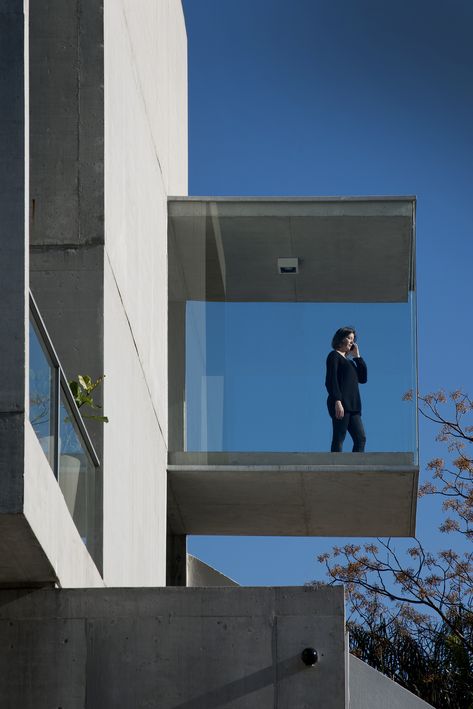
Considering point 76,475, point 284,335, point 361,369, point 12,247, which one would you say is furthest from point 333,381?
point 12,247

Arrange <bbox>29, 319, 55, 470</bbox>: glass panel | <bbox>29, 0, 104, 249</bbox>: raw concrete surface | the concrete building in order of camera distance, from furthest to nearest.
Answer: <bbox>29, 0, 104, 249</bbox>: raw concrete surface, the concrete building, <bbox>29, 319, 55, 470</bbox>: glass panel

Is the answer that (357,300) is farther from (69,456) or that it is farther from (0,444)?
(0,444)

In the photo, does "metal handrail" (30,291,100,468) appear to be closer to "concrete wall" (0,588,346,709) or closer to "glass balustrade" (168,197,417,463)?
"concrete wall" (0,588,346,709)

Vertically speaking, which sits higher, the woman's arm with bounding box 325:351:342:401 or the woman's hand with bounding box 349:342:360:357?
A: the woman's hand with bounding box 349:342:360:357

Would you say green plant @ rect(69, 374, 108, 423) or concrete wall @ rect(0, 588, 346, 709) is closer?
concrete wall @ rect(0, 588, 346, 709)

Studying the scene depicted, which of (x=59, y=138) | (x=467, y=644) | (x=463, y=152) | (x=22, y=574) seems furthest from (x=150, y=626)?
(x=463, y=152)

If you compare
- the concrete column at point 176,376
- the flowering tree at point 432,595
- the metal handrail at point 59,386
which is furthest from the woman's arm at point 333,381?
the flowering tree at point 432,595

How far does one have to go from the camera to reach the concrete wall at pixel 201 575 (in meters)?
20.3

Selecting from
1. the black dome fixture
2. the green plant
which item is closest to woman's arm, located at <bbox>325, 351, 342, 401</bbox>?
the green plant

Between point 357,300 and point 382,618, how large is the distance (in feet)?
41.2

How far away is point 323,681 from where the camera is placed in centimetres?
976

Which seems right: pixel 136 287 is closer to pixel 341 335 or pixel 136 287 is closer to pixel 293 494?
pixel 341 335

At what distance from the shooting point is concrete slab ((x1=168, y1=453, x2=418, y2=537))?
15719 mm

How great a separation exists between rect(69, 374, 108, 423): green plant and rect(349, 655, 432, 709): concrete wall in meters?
9.12
